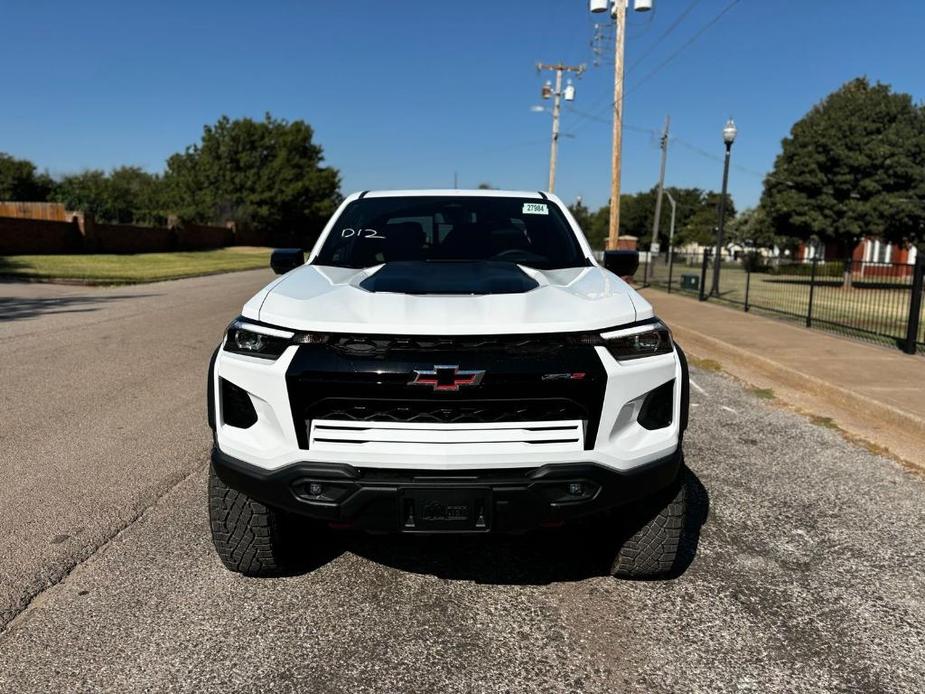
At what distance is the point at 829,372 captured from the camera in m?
7.59

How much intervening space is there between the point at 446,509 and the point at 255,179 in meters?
69.0

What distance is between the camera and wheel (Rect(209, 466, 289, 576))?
110 inches

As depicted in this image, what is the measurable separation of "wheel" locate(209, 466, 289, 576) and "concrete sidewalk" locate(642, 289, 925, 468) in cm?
444

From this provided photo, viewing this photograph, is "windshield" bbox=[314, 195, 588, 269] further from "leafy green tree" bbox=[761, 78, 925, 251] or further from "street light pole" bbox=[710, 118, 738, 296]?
"leafy green tree" bbox=[761, 78, 925, 251]

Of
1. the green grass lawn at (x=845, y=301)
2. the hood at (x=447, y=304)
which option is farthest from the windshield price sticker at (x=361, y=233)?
the green grass lawn at (x=845, y=301)

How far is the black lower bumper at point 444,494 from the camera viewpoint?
241 cm

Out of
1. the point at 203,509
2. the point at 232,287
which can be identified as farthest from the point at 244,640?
the point at 232,287

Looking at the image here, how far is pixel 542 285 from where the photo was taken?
9.98 ft

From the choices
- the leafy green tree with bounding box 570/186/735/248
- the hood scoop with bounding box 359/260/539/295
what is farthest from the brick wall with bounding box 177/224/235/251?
the leafy green tree with bounding box 570/186/735/248

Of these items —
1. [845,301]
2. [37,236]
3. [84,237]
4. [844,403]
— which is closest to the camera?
[844,403]

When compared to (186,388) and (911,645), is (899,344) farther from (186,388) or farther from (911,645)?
(186,388)

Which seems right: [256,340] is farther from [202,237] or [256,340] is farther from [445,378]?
[202,237]

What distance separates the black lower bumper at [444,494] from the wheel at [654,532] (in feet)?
1.14

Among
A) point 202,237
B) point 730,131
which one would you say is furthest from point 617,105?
point 202,237
